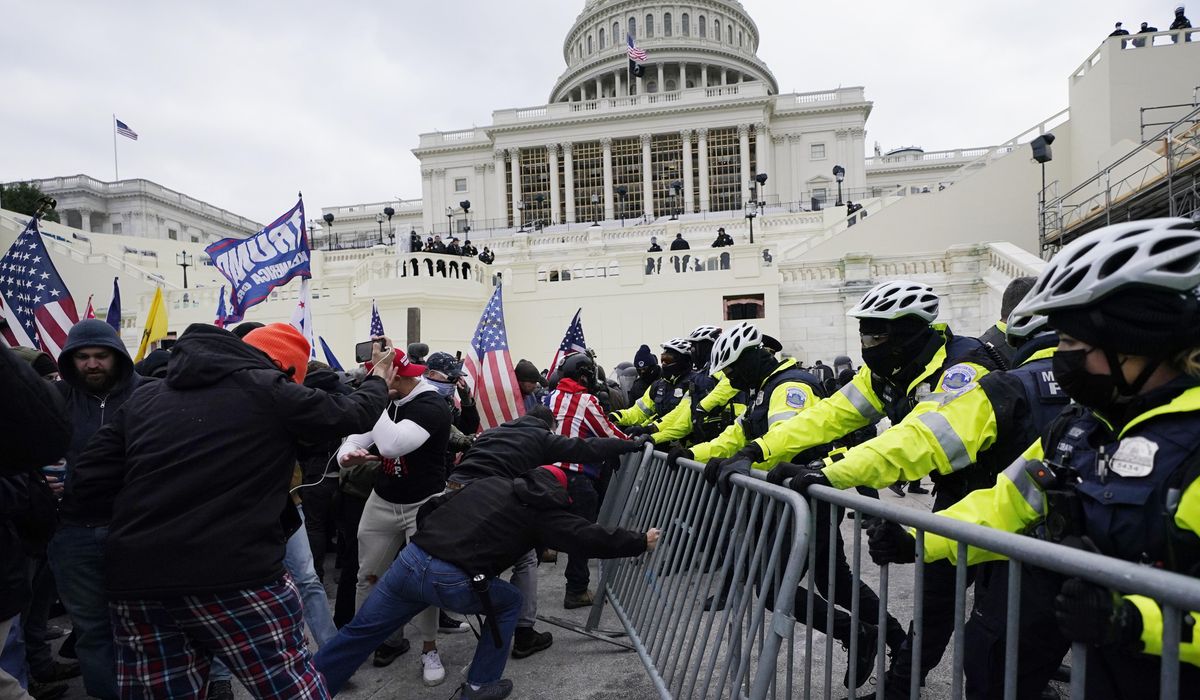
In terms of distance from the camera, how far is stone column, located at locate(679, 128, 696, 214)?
59375 millimetres

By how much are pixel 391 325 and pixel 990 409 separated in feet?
60.0

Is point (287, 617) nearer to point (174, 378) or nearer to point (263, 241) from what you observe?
point (174, 378)

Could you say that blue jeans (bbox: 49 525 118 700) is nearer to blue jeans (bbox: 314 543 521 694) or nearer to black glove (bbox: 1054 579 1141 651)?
blue jeans (bbox: 314 543 521 694)

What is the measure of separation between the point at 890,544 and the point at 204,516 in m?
2.32

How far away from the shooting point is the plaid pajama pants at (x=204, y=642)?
8.30ft

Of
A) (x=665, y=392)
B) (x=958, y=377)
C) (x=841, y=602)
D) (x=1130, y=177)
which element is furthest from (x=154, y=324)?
(x=1130, y=177)

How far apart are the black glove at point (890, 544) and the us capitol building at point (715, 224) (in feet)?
40.7

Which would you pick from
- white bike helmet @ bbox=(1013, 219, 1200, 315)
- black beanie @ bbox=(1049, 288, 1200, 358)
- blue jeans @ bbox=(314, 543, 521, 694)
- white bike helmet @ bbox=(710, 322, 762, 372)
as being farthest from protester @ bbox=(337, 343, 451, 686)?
black beanie @ bbox=(1049, 288, 1200, 358)

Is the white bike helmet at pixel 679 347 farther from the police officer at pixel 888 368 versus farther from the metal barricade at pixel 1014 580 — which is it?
the metal barricade at pixel 1014 580

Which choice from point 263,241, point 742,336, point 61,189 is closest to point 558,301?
point 263,241

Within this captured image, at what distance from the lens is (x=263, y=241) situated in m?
8.12

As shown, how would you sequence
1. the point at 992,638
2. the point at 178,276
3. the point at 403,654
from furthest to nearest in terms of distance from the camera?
the point at 178,276 < the point at 403,654 < the point at 992,638

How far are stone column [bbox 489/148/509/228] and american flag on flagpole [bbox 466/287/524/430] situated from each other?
55072mm

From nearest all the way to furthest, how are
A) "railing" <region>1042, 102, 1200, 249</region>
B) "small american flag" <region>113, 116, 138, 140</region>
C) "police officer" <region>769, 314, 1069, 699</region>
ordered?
"police officer" <region>769, 314, 1069, 699</region> → "railing" <region>1042, 102, 1200, 249</region> → "small american flag" <region>113, 116, 138, 140</region>
